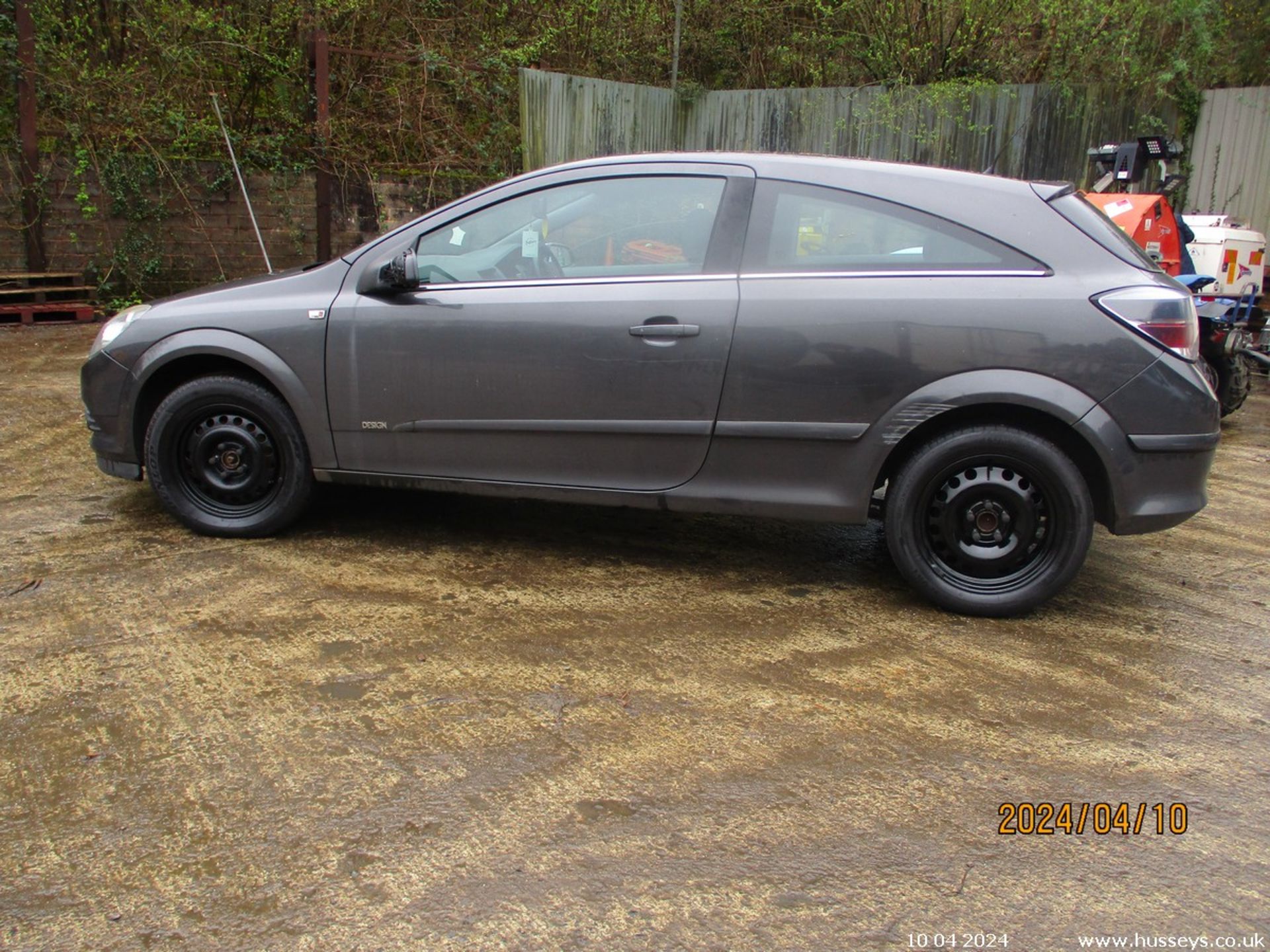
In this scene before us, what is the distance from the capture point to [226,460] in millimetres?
4348

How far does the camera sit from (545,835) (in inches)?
95.4

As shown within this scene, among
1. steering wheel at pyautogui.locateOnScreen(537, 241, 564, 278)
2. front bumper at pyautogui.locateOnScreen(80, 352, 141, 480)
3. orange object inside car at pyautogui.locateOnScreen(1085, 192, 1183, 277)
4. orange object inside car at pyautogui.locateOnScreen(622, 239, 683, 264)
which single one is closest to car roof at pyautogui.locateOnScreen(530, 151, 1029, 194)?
orange object inside car at pyautogui.locateOnScreen(622, 239, 683, 264)

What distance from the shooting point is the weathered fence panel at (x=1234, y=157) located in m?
10.8

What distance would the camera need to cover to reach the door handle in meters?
3.80

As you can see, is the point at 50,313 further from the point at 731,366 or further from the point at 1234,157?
the point at 1234,157

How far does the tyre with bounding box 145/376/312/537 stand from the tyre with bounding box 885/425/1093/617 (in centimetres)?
255

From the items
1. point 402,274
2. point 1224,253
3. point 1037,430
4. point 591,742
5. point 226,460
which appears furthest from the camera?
point 1224,253

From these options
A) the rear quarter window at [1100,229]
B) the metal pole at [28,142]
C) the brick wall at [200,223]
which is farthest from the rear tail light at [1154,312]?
the metal pole at [28,142]

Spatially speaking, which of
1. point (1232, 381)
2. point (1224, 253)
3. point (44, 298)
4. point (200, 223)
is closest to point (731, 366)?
point (1232, 381)

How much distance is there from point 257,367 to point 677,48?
10753mm

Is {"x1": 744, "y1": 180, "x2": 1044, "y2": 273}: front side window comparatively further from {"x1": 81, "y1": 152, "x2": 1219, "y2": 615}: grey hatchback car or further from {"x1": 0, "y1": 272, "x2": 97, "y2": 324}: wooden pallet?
{"x1": 0, "y1": 272, "x2": 97, "y2": 324}: wooden pallet

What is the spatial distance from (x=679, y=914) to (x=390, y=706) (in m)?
1.21

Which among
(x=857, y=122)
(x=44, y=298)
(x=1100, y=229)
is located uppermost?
(x=857, y=122)
